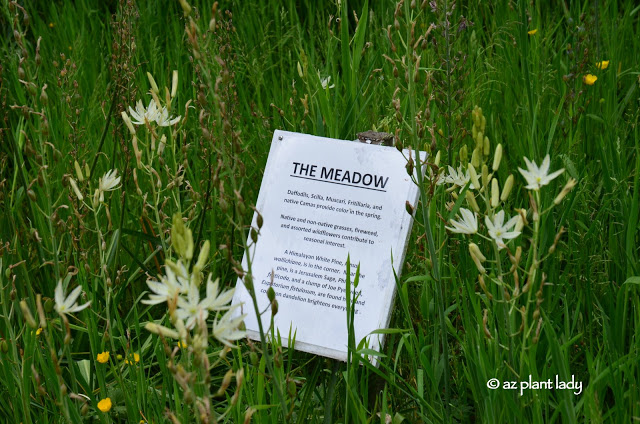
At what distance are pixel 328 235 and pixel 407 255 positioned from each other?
0.46 m

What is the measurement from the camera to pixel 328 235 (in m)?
1.87

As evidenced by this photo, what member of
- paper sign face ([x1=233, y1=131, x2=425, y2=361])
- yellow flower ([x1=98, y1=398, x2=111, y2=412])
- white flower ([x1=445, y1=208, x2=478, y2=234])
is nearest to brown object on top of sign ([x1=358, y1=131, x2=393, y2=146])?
paper sign face ([x1=233, y1=131, x2=425, y2=361])

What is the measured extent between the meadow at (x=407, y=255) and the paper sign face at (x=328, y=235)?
7 cm

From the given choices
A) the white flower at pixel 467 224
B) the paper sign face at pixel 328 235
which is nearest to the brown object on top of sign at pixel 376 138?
the paper sign face at pixel 328 235

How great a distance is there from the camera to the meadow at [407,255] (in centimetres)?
136

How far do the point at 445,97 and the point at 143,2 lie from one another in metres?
2.00

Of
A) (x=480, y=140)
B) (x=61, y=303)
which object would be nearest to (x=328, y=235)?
(x=480, y=140)

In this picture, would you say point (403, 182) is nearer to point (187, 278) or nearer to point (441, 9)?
point (441, 9)

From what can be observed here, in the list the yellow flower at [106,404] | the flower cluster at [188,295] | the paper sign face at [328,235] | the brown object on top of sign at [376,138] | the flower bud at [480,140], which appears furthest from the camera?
the brown object on top of sign at [376,138]

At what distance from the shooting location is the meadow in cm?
136

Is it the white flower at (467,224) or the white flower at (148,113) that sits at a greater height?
the white flower at (148,113)

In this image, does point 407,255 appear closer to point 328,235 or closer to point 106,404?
point 328,235

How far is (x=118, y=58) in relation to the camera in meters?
2.60

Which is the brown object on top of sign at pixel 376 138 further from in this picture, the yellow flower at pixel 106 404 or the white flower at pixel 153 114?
the yellow flower at pixel 106 404
